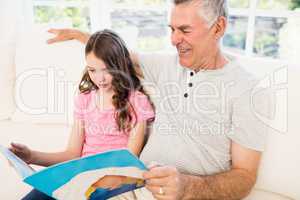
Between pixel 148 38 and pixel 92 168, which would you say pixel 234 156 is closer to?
pixel 92 168

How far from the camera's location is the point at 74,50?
172 centimetres

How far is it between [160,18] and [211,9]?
1725 mm

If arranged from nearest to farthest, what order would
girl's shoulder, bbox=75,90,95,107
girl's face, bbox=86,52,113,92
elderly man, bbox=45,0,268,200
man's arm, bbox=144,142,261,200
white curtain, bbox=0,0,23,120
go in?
man's arm, bbox=144,142,261,200 → elderly man, bbox=45,0,268,200 → girl's face, bbox=86,52,113,92 → girl's shoulder, bbox=75,90,95,107 → white curtain, bbox=0,0,23,120

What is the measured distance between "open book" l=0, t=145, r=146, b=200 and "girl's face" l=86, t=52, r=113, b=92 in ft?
1.41

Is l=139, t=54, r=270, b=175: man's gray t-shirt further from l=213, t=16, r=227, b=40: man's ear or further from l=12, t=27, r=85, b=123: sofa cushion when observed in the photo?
l=12, t=27, r=85, b=123: sofa cushion

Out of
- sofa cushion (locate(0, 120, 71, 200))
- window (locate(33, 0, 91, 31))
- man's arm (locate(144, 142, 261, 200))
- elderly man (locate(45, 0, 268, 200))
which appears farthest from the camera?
window (locate(33, 0, 91, 31))

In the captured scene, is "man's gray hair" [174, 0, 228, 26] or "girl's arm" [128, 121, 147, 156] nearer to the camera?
"man's gray hair" [174, 0, 228, 26]

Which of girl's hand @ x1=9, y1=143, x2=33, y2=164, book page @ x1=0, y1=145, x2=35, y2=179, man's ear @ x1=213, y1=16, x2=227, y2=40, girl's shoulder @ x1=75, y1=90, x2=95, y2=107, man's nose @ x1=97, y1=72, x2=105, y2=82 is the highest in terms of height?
man's ear @ x1=213, y1=16, x2=227, y2=40

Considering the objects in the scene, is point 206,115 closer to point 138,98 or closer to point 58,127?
point 138,98

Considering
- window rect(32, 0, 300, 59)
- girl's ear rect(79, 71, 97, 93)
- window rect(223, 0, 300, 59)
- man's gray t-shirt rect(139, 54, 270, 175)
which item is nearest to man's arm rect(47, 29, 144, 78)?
girl's ear rect(79, 71, 97, 93)

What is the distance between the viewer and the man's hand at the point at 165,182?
3.25 ft

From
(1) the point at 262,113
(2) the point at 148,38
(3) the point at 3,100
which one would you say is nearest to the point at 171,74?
(1) the point at 262,113

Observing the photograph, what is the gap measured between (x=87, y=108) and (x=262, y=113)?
25.5 inches

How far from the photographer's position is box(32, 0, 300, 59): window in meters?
2.67
